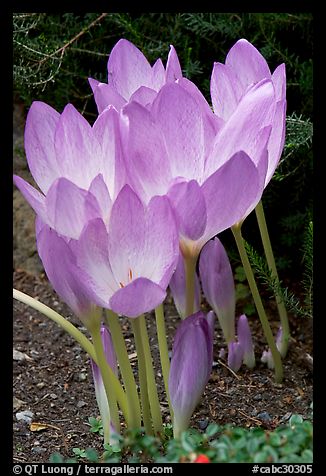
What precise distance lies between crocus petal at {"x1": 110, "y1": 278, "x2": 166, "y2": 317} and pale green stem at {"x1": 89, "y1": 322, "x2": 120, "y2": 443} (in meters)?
0.13

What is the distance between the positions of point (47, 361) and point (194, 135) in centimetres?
64

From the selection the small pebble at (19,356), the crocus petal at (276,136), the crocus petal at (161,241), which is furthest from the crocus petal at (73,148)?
the small pebble at (19,356)

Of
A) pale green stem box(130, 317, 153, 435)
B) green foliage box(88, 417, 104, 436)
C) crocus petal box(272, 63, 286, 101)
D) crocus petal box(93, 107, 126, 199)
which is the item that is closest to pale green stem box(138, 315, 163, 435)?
pale green stem box(130, 317, 153, 435)

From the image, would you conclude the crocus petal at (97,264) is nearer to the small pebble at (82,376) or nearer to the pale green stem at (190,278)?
the pale green stem at (190,278)

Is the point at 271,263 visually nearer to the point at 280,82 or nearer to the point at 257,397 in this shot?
the point at 257,397

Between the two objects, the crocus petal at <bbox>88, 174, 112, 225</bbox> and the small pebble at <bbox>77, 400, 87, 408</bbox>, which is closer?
the crocus petal at <bbox>88, 174, 112, 225</bbox>

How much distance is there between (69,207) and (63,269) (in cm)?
9

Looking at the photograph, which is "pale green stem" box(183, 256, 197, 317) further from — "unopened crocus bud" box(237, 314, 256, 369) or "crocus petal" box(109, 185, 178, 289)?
"unopened crocus bud" box(237, 314, 256, 369)

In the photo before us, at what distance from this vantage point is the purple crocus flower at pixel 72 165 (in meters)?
0.82

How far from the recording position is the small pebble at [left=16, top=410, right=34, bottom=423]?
3.82 ft

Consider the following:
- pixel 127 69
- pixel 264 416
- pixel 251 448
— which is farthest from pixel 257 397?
pixel 127 69

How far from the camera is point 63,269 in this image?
869 millimetres

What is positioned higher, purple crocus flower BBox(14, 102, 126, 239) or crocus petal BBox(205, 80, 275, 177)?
crocus petal BBox(205, 80, 275, 177)

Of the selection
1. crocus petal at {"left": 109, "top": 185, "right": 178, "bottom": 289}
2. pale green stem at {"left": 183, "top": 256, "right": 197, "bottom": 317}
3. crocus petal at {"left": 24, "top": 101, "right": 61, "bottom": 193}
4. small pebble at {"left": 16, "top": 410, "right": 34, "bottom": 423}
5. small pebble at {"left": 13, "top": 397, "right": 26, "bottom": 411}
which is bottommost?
small pebble at {"left": 13, "top": 397, "right": 26, "bottom": 411}
